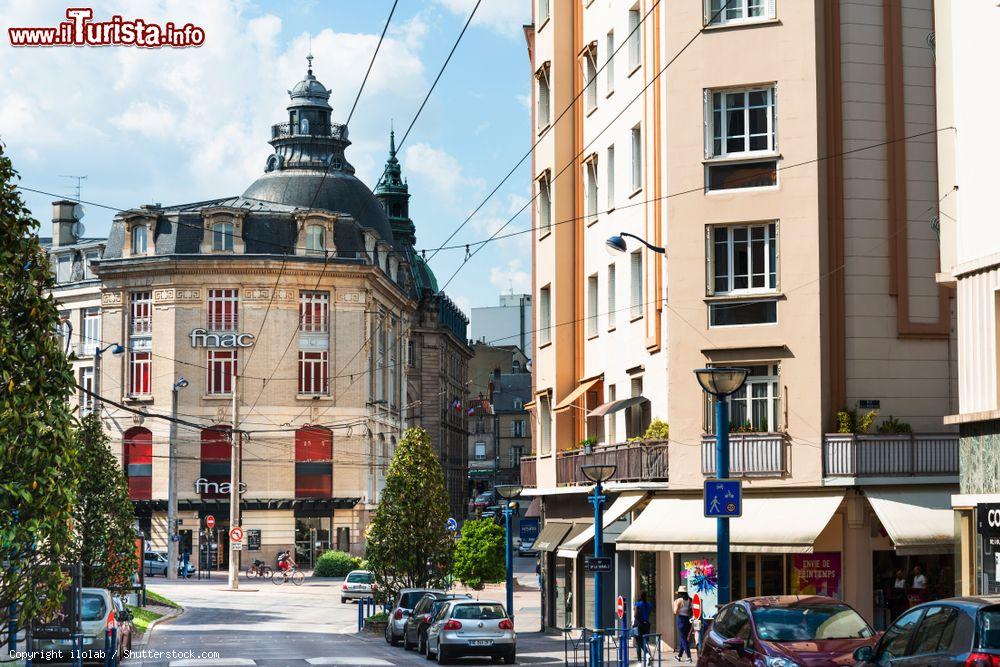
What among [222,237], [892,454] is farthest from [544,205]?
[222,237]

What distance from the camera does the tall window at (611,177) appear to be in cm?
3875

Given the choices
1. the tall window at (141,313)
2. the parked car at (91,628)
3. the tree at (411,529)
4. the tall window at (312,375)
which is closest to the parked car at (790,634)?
the parked car at (91,628)

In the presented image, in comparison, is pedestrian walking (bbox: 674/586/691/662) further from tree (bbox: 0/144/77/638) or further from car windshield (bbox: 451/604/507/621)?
tree (bbox: 0/144/77/638)

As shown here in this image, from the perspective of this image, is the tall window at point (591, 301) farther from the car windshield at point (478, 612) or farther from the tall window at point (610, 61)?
the car windshield at point (478, 612)

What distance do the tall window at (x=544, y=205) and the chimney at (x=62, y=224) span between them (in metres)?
69.1

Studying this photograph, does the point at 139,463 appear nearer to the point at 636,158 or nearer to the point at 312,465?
the point at 312,465

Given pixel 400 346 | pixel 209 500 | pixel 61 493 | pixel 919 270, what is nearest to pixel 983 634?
pixel 61 493

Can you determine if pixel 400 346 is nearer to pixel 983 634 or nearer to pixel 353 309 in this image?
pixel 353 309

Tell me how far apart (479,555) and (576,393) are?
21.5m

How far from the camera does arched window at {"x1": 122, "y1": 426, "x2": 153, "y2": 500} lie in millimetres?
85188

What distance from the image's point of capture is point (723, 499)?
21.5 meters

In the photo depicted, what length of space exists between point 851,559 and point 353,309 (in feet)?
194

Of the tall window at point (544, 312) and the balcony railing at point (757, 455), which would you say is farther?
the tall window at point (544, 312)

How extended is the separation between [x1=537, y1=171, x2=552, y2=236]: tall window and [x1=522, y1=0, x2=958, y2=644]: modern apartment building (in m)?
8.95
